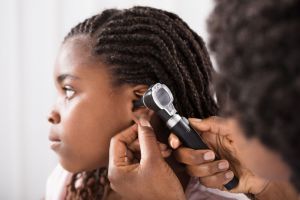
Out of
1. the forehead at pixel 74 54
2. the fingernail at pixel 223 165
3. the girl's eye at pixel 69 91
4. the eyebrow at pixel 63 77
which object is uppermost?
the forehead at pixel 74 54

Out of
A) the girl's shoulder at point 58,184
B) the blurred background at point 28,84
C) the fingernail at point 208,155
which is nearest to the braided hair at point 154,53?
the fingernail at point 208,155

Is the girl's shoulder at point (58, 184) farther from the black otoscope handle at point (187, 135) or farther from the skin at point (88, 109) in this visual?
the black otoscope handle at point (187, 135)

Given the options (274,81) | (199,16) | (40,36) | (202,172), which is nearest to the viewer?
(274,81)

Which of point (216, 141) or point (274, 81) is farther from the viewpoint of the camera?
point (216, 141)

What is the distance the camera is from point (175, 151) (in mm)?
765

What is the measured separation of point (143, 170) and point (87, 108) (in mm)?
139

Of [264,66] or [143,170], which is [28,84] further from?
[264,66]

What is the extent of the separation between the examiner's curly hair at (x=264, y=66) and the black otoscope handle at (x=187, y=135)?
279 mm

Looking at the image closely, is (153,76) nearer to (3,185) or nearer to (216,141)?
(216,141)

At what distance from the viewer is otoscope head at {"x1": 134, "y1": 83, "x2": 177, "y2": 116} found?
70cm

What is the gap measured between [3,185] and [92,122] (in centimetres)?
79

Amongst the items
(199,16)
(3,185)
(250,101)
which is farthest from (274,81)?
(3,185)

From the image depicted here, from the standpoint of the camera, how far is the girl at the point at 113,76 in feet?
2.55

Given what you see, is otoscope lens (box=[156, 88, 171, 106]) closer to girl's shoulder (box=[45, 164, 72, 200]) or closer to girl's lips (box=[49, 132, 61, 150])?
girl's lips (box=[49, 132, 61, 150])
